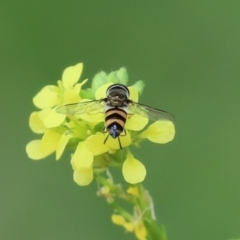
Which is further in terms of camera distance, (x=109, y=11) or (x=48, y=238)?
(x=109, y=11)

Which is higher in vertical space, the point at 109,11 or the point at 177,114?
the point at 109,11

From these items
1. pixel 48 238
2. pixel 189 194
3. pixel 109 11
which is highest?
pixel 109 11

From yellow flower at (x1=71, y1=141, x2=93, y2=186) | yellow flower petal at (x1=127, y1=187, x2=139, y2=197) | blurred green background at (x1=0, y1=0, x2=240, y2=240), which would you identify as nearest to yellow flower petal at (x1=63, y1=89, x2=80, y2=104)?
yellow flower at (x1=71, y1=141, x2=93, y2=186)

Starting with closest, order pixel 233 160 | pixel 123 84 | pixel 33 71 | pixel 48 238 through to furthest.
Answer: pixel 123 84 < pixel 48 238 < pixel 233 160 < pixel 33 71

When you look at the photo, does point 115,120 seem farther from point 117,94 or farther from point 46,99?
point 46,99

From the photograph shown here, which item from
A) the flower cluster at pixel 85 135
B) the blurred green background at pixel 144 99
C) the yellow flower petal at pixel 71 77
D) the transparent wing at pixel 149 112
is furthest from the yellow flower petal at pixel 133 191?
the blurred green background at pixel 144 99

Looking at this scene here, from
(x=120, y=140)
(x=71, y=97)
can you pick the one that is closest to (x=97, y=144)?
(x=120, y=140)

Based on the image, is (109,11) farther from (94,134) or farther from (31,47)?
(94,134)

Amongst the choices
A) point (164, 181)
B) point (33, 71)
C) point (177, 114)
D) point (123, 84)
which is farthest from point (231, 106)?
point (123, 84)
